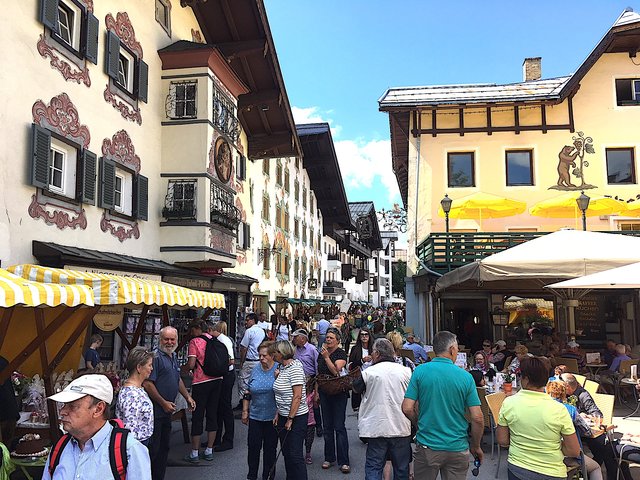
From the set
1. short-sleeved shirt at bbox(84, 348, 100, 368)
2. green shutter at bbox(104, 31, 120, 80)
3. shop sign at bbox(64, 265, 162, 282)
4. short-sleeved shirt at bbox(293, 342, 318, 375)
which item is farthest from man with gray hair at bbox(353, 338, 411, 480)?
green shutter at bbox(104, 31, 120, 80)

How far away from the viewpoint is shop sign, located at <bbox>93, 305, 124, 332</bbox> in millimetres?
9812

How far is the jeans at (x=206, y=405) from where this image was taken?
23.8 feet

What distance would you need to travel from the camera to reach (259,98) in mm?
19000

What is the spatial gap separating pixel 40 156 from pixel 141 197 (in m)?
3.63

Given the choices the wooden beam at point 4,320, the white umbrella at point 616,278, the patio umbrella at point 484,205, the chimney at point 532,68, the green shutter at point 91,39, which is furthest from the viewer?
the chimney at point 532,68

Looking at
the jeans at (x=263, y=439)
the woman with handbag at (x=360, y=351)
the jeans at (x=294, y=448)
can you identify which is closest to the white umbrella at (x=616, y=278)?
the woman with handbag at (x=360, y=351)

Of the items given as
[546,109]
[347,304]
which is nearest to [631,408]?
[546,109]

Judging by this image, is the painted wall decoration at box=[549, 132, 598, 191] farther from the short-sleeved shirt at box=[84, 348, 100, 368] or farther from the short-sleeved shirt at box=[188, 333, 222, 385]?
the short-sleeved shirt at box=[84, 348, 100, 368]

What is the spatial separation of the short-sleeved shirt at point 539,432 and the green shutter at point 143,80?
444 inches

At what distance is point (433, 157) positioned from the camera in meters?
21.5

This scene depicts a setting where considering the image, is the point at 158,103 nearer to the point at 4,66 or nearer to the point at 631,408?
the point at 4,66

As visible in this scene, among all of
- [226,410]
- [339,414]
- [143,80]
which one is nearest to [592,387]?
[339,414]

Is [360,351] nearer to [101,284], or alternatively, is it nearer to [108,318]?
[101,284]

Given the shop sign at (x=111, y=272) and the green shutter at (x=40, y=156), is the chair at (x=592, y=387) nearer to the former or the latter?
the shop sign at (x=111, y=272)
